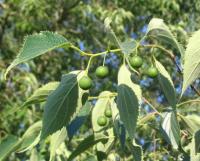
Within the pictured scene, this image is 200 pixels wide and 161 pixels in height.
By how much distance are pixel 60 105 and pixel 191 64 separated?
29 cm

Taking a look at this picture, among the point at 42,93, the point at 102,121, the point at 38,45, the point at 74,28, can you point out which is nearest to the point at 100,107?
the point at 102,121

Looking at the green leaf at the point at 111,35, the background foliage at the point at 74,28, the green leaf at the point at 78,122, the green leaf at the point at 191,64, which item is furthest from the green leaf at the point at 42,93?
the background foliage at the point at 74,28

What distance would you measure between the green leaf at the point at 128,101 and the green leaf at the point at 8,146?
1.63 ft

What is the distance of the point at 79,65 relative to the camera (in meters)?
8.44

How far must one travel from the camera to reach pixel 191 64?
3.82 ft

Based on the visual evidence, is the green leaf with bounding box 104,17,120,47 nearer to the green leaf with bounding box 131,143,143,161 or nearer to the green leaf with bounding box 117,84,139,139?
the green leaf with bounding box 117,84,139,139

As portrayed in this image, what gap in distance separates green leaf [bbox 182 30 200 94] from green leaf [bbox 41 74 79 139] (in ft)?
0.88

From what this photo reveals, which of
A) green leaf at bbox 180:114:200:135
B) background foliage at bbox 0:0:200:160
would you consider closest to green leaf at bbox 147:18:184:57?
green leaf at bbox 180:114:200:135

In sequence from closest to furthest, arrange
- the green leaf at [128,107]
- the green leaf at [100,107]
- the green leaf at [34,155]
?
the green leaf at [128,107], the green leaf at [100,107], the green leaf at [34,155]

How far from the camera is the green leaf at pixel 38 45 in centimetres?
121

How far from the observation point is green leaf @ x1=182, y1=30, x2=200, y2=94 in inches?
45.2

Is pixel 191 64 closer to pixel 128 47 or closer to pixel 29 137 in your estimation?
pixel 128 47

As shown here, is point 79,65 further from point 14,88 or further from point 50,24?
point 14,88

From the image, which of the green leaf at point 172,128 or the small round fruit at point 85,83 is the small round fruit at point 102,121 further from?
the small round fruit at point 85,83
